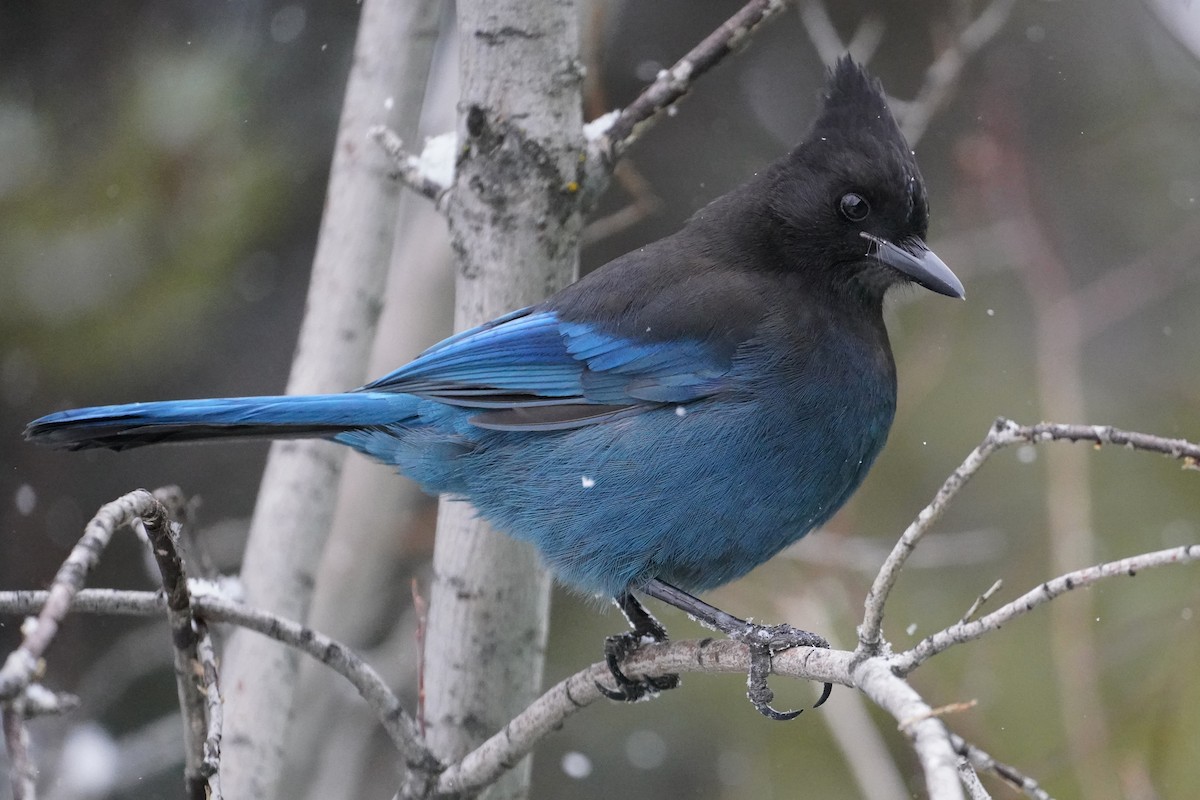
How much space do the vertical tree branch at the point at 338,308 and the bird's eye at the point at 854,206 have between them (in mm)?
1340

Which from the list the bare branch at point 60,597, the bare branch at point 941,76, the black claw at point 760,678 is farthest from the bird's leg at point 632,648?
the bare branch at point 941,76

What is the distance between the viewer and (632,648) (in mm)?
3252

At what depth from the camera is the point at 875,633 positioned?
207 centimetres

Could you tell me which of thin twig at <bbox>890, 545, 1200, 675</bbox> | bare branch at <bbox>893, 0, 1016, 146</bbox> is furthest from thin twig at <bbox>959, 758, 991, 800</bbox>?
bare branch at <bbox>893, 0, 1016, 146</bbox>

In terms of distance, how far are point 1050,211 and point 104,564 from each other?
4.74 m

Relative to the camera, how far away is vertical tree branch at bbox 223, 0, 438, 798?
12.0 ft

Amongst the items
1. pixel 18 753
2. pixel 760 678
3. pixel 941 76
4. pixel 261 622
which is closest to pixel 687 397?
pixel 760 678

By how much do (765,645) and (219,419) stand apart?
1360mm

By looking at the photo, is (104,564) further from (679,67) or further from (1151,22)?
(1151,22)

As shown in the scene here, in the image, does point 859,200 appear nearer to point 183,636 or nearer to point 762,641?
point 762,641

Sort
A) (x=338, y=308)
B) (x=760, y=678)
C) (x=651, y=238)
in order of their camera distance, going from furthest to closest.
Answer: (x=651, y=238), (x=338, y=308), (x=760, y=678)

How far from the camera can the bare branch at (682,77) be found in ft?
11.0

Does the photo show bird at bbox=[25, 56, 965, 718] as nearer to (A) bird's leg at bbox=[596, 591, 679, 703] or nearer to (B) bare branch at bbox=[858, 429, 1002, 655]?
(A) bird's leg at bbox=[596, 591, 679, 703]

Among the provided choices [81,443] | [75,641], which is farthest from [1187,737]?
[75,641]
